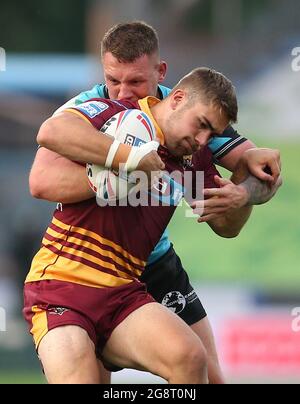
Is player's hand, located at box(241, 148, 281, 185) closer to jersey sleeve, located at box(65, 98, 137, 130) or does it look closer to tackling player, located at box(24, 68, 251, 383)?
tackling player, located at box(24, 68, 251, 383)

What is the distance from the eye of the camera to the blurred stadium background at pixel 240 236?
13867 mm

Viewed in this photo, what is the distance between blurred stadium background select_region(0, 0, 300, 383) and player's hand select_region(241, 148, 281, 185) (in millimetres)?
6600

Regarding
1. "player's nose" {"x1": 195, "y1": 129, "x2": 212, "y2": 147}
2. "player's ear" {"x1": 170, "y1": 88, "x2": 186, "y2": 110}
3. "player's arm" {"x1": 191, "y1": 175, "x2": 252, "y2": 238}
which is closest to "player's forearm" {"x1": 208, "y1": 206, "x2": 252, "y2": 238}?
"player's arm" {"x1": 191, "y1": 175, "x2": 252, "y2": 238}

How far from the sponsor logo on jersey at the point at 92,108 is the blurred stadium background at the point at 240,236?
6.96 meters

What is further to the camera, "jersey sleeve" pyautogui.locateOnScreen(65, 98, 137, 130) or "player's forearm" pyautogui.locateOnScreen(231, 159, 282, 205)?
"player's forearm" pyautogui.locateOnScreen(231, 159, 282, 205)

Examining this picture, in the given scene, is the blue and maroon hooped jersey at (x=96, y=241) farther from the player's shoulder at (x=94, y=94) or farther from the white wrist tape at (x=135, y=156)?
the player's shoulder at (x=94, y=94)

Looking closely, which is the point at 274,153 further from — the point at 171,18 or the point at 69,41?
the point at 69,41

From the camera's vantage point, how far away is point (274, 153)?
6383 millimetres

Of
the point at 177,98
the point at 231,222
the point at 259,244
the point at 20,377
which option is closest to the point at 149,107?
the point at 177,98

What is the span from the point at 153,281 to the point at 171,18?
1771 centimetres

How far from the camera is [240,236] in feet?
48.4

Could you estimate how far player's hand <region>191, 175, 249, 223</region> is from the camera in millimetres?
5961

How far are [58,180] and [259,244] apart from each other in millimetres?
9275

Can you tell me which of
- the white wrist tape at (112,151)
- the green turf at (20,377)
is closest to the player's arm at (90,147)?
the white wrist tape at (112,151)
